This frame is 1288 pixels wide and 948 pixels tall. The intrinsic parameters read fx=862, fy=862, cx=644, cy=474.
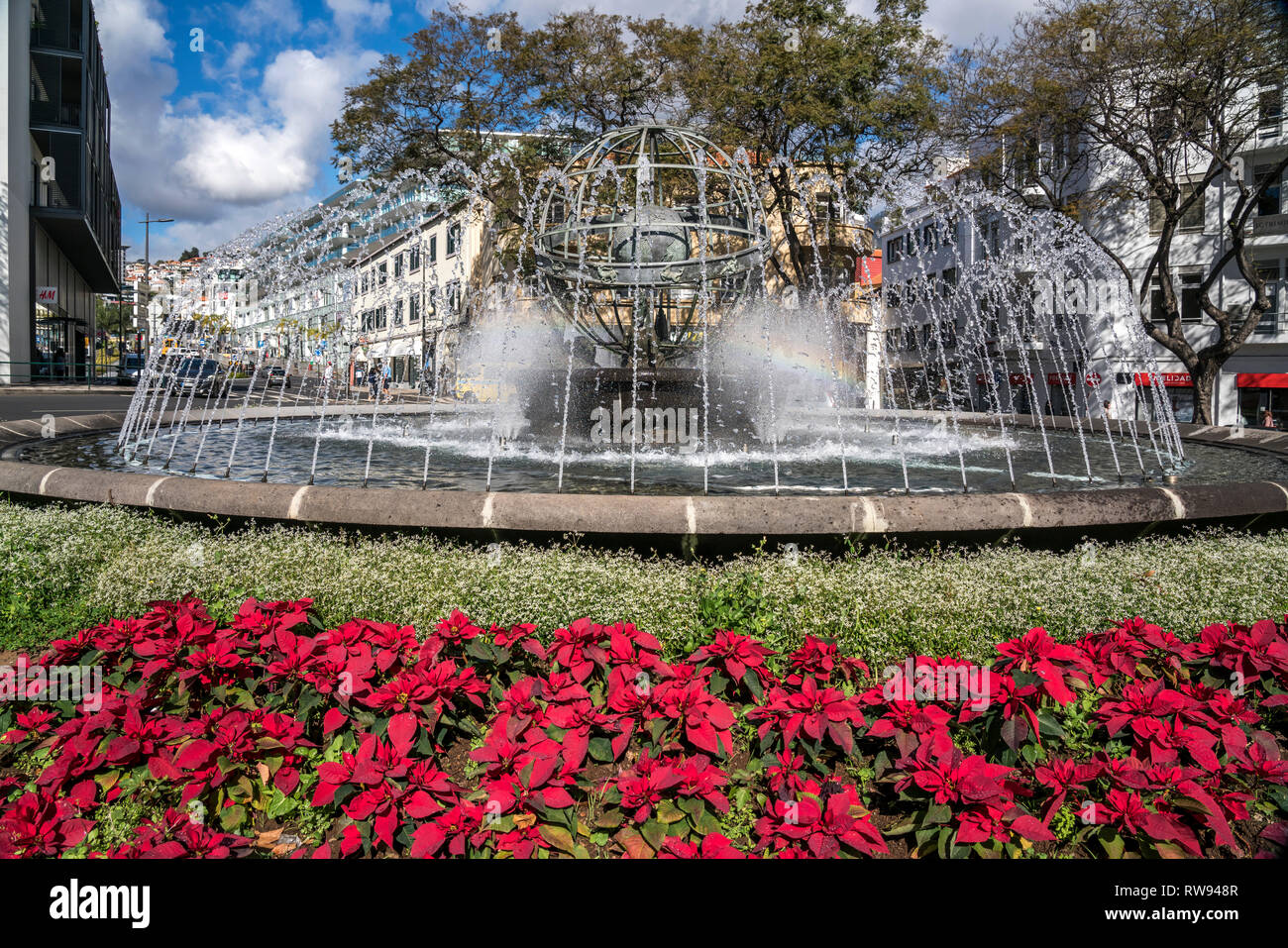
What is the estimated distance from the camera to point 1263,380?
3078 cm

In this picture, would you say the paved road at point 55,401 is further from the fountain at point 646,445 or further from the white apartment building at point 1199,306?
the white apartment building at point 1199,306

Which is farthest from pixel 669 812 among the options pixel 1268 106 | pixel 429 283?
pixel 429 283

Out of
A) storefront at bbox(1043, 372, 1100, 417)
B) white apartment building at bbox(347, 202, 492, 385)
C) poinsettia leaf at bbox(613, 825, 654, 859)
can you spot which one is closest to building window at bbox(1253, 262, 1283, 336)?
storefront at bbox(1043, 372, 1100, 417)

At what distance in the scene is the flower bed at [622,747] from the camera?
250 cm

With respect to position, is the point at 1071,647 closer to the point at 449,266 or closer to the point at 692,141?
the point at 692,141

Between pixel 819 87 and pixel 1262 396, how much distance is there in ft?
68.1

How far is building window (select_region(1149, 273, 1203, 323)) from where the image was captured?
31500 millimetres

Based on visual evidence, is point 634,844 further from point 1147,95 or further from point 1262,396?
point 1262,396

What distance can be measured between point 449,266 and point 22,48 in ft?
61.3

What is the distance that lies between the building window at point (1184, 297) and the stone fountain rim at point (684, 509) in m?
30.8

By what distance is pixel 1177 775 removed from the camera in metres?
2.70

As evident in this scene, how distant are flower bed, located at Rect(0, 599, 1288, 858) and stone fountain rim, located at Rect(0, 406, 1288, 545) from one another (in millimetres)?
1136

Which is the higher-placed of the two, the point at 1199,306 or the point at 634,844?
the point at 1199,306

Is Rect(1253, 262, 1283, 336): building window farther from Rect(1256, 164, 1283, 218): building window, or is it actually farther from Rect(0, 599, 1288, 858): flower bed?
Rect(0, 599, 1288, 858): flower bed
